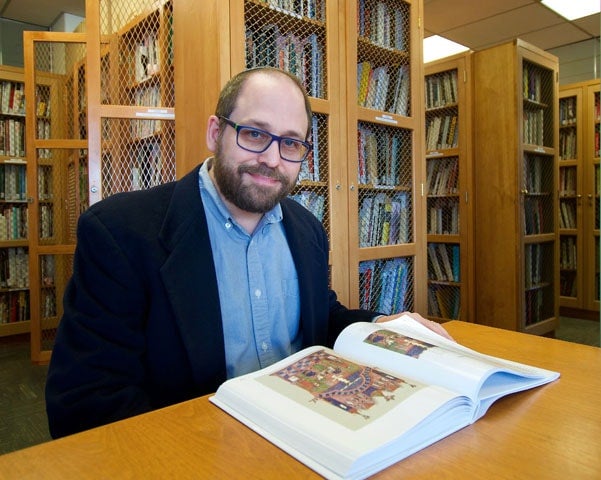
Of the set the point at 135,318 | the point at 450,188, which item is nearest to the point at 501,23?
the point at 450,188

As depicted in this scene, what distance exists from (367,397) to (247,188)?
65 centimetres

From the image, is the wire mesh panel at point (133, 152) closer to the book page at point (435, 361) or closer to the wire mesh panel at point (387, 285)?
the wire mesh panel at point (387, 285)

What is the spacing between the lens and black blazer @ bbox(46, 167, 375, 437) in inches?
35.0

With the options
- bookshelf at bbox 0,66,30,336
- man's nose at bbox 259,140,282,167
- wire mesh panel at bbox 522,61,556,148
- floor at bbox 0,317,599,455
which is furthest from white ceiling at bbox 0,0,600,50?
man's nose at bbox 259,140,282,167

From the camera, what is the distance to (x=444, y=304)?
12.4 feet

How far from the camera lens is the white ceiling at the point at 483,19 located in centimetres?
425

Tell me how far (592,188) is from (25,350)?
18.0 feet

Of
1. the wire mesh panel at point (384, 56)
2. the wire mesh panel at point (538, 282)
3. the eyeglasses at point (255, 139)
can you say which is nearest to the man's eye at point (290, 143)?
the eyeglasses at point (255, 139)

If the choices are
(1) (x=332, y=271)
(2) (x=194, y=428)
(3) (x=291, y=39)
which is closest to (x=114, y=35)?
(3) (x=291, y=39)

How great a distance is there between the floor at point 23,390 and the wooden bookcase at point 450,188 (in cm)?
123

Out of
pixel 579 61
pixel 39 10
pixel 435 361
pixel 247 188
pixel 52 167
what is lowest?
pixel 435 361

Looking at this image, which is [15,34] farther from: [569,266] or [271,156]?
[569,266]

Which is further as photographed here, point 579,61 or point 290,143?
point 579,61

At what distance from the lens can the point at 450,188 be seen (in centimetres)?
370
